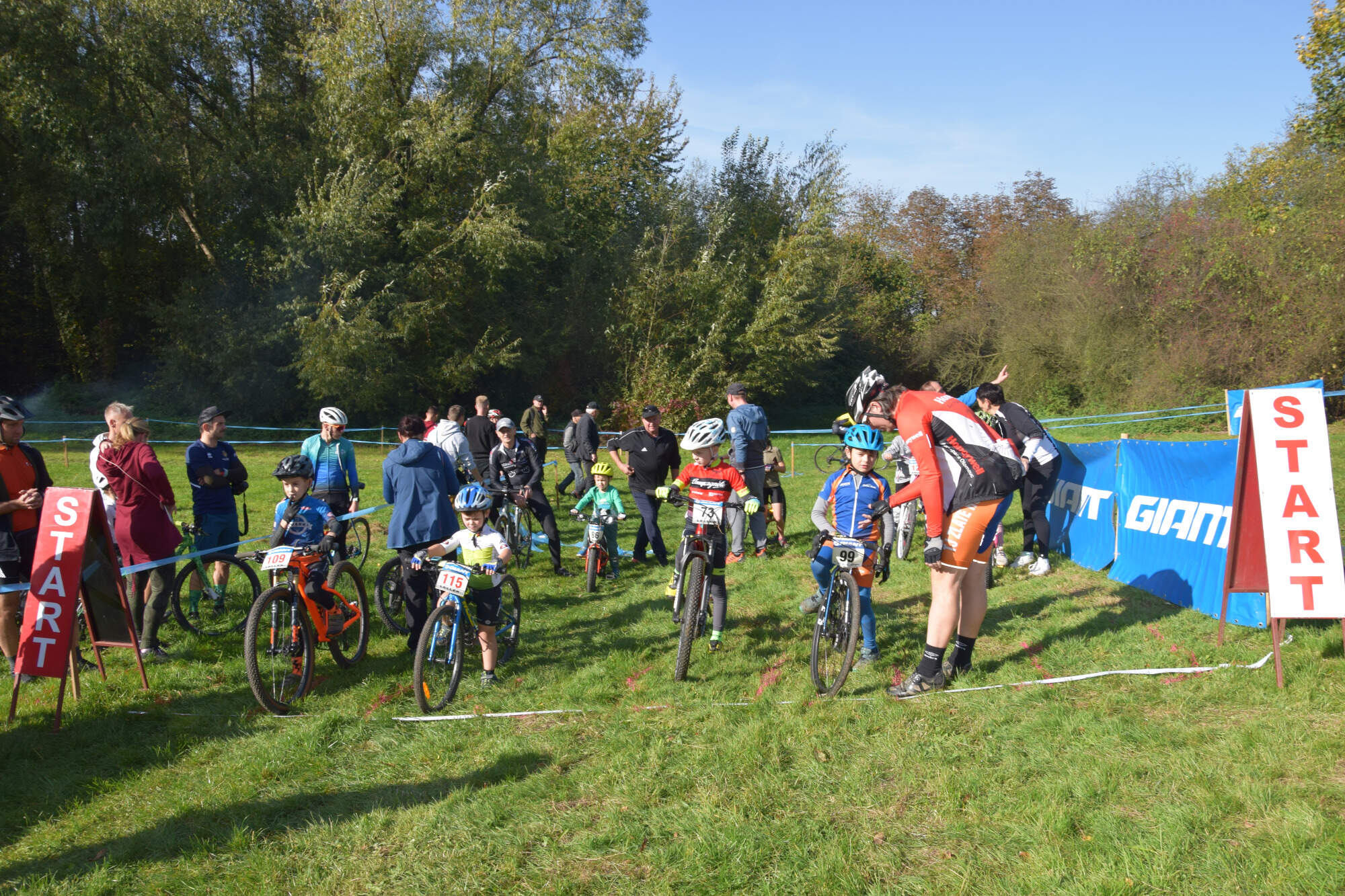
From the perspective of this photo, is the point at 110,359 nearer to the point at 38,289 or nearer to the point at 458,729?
Answer: the point at 38,289

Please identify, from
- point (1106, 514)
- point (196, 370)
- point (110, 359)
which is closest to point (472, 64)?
point (196, 370)

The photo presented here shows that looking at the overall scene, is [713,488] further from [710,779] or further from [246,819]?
[246,819]

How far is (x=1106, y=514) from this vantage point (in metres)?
8.84

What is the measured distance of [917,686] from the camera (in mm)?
5473

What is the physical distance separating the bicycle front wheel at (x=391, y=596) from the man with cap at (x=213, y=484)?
1.24 m

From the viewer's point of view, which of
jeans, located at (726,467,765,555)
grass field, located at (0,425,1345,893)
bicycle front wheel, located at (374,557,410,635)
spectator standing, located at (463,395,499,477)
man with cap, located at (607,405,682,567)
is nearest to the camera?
grass field, located at (0,425,1345,893)

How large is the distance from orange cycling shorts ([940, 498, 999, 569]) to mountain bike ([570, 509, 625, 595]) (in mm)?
4289

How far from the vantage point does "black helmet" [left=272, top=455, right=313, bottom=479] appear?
20.4 feet

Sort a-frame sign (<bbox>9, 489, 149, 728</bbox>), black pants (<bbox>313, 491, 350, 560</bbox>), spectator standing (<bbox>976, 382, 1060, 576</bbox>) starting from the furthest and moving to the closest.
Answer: spectator standing (<bbox>976, 382, 1060, 576</bbox>) < black pants (<bbox>313, 491, 350, 560</bbox>) < a-frame sign (<bbox>9, 489, 149, 728</bbox>)

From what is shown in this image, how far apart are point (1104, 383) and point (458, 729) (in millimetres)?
30926

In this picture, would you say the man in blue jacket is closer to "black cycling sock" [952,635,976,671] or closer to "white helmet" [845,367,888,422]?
"white helmet" [845,367,888,422]

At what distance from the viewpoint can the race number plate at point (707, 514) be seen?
639 centimetres

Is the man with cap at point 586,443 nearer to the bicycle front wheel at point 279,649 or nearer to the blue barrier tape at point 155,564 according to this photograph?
the blue barrier tape at point 155,564

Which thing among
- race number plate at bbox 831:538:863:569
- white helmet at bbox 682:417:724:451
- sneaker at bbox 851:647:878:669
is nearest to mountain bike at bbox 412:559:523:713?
white helmet at bbox 682:417:724:451
